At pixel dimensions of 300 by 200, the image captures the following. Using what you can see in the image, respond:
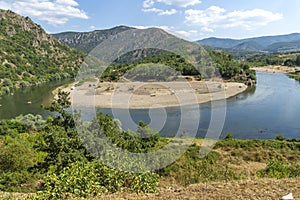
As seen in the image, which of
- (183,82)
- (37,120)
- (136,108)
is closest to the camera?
(37,120)

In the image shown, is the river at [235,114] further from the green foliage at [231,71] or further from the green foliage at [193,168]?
the green foliage at [231,71]

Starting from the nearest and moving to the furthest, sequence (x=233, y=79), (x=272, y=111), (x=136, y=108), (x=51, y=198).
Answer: (x=51, y=198)
(x=272, y=111)
(x=136, y=108)
(x=233, y=79)

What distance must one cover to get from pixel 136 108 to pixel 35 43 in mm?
78273

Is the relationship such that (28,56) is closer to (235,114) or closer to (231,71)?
(231,71)

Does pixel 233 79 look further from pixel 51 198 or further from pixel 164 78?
pixel 51 198

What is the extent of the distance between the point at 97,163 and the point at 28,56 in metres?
97.0

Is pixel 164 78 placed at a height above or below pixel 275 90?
above

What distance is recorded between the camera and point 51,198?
276 inches

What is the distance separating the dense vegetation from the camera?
25.0 ft

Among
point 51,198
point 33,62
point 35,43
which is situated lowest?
point 51,198

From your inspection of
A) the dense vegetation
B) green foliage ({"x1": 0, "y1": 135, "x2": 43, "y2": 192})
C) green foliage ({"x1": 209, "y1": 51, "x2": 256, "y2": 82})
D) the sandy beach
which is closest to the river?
the sandy beach

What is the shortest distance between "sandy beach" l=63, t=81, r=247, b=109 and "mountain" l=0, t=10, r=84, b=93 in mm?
22759

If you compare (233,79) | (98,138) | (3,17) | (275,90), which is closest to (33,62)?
(3,17)

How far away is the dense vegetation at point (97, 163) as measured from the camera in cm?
761
